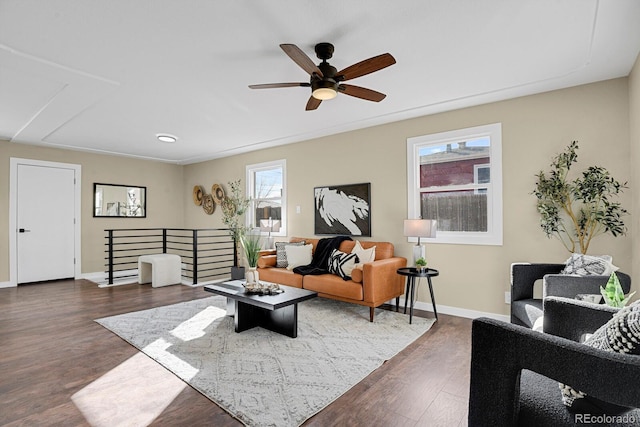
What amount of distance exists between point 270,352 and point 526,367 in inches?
84.6

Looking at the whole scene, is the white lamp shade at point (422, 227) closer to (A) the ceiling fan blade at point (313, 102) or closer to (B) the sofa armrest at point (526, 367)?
(A) the ceiling fan blade at point (313, 102)

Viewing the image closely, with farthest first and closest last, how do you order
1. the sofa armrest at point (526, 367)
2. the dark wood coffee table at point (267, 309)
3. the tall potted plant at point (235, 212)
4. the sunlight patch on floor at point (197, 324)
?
1. the tall potted plant at point (235, 212)
2. the sunlight patch on floor at point (197, 324)
3. the dark wood coffee table at point (267, 309)
4. the sofa armrest at point (526, 367)

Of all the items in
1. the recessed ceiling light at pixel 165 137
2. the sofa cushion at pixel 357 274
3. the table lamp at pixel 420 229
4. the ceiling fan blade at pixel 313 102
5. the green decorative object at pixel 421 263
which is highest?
the recessed ceiling light at pixel 165 137

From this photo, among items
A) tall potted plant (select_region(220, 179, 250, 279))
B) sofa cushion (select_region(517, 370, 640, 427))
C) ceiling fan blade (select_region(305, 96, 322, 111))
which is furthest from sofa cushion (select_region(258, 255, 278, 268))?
sofa cushion (select_region(517, 370, 640, 427))

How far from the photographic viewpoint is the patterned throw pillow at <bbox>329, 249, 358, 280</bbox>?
4.00 metres

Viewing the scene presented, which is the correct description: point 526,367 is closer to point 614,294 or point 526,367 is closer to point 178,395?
point 614,294

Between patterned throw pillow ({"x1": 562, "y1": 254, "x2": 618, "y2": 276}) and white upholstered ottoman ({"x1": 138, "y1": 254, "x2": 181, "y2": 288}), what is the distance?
5.41m

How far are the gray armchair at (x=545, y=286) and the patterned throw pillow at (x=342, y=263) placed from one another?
5.66 feet

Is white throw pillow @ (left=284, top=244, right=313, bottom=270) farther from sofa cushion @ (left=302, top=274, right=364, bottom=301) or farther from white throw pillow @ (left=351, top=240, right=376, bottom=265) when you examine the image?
white throw pillow @ (left=351, top=240, right=376, bottom=265)

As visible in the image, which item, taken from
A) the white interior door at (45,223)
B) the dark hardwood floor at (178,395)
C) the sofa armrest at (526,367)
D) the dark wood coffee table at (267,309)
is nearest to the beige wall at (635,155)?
the dark hardwood floor at (178,395)

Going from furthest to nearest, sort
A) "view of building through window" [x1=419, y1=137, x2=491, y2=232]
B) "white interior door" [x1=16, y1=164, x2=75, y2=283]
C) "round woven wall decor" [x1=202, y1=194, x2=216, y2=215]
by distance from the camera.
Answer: "round woven wall decor" [x1=202, y1=194, x2=216, y2=215], "white interior door" [x1=16, y1=164, x2=75, y2=283], "view of building through window" [x1=419, y1=137, x2=491, y2=232]

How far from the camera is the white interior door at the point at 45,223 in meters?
5.73

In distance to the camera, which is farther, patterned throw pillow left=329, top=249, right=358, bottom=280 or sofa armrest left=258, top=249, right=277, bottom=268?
sofa armrest left=258, top=249, right=277, bottom=268

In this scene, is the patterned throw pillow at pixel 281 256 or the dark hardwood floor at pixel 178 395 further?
the patterned throw pillow at pixel 281 256
